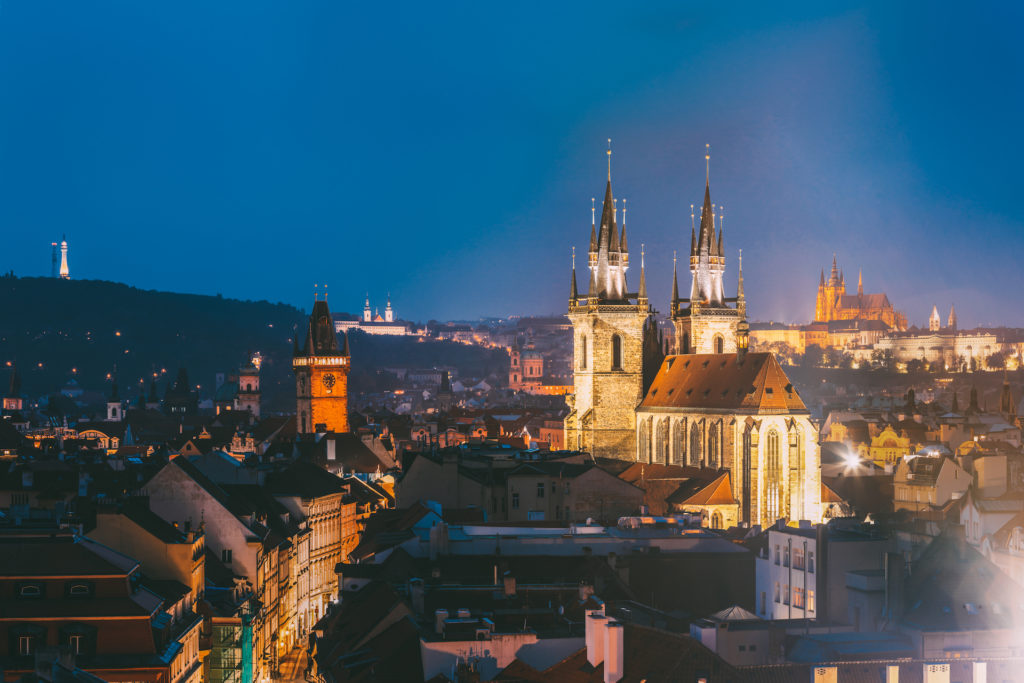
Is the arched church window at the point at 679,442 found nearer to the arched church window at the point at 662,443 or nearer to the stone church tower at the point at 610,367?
the arched church window at the point at 662,443

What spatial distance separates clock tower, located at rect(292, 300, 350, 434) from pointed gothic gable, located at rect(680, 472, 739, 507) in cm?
4726

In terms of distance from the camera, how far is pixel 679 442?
307 feet

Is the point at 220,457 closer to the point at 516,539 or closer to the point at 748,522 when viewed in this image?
the point at 516,539

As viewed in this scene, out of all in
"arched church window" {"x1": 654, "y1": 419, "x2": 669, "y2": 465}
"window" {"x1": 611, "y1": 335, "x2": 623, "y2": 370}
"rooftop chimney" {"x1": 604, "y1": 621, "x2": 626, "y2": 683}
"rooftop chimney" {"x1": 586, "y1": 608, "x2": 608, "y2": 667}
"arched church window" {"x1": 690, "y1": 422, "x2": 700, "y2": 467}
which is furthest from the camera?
"window" {"x1": 611, "y1": 335, "x2": 623, "y2": 370}

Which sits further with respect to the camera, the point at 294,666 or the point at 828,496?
the point at 828,496

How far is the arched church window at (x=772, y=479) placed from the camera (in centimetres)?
8475

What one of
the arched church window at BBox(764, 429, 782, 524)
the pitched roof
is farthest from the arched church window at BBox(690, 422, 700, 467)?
the pitched roof

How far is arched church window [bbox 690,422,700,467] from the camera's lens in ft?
299

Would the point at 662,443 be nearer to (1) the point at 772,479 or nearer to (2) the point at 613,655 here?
(1) the point at 772,479

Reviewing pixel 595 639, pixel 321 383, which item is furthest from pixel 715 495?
pixel 321 383

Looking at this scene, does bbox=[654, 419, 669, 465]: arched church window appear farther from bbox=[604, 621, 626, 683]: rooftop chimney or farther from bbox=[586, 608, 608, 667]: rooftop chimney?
bbox=[604, 621, 626, 683]: rooftop chimney

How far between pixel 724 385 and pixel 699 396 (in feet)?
→ 8.08

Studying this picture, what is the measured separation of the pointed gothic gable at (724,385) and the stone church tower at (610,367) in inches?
63.3

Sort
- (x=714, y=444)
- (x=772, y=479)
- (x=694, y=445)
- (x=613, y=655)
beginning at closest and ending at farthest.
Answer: (x=613, y=655), (x=772, y=479), (x=714, y=444), (x=694, y=445)
